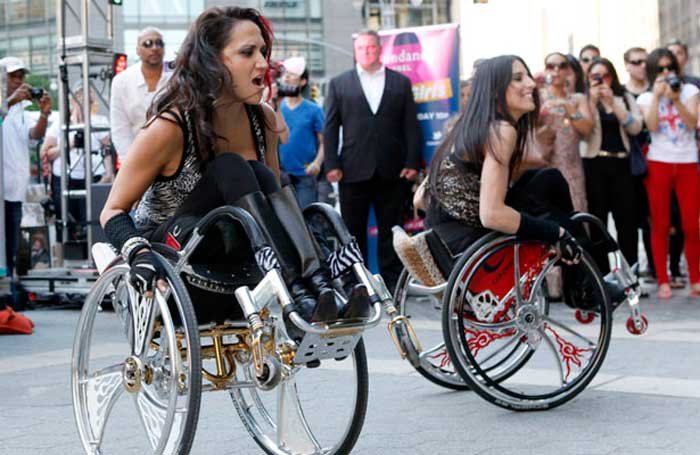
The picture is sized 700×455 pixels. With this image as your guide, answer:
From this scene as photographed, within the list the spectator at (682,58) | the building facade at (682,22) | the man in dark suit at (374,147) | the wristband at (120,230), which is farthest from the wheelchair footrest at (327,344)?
the building facade at (682,22)

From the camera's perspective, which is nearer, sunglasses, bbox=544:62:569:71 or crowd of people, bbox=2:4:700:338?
crowd of people, bbox=2:4:700:338

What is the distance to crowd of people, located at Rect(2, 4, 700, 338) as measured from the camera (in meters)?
4.21

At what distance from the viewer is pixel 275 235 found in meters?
3.91

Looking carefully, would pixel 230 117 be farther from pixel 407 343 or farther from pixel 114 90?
pixel 114 90

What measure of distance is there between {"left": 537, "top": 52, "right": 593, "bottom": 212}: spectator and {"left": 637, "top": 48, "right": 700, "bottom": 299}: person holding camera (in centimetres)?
→ 58

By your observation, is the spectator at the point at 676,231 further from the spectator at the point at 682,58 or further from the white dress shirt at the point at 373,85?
the white dress shirt at the point at 373,85

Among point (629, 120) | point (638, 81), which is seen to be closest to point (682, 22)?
point (638, 81)

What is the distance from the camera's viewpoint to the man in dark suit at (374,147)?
32.7 feet

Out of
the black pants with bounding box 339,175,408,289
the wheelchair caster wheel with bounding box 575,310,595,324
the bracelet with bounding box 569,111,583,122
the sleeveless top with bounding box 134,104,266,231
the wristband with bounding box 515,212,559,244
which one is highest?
the bracelet with bounding box 569,111,583,122

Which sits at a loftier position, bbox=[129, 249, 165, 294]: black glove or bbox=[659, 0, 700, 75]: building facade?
bbox=[659, 0, 700, 75]: building facade

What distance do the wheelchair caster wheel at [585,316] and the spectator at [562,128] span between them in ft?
14.4

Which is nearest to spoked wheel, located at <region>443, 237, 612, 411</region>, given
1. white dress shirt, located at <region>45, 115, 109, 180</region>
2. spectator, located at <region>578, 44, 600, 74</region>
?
spectator, located at <region>578, 44, 600, 74</region>

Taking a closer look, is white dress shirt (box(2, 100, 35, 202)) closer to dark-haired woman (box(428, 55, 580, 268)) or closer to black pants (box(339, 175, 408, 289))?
black pants (box(339, 175, 408, 289))

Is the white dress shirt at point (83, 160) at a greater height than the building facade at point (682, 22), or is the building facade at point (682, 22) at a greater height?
the building facade at point (682, 22)
